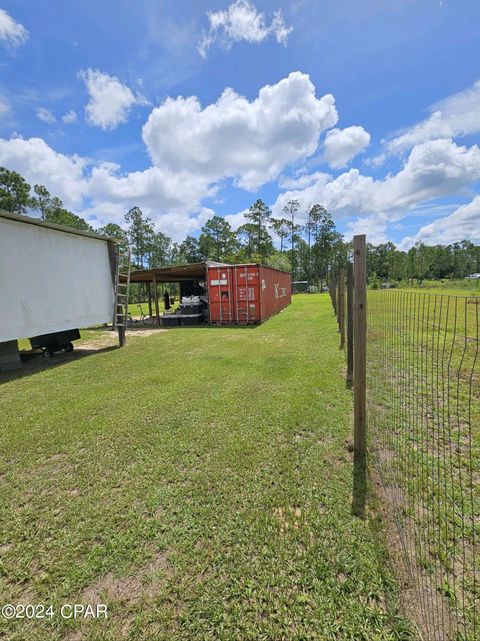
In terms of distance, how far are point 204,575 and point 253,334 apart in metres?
8.28

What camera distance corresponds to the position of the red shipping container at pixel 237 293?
1209 cm

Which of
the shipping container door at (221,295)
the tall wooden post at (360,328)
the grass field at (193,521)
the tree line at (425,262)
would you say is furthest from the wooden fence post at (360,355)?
the tree line at (425,262)

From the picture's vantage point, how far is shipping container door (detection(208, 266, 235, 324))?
12320 millimetres

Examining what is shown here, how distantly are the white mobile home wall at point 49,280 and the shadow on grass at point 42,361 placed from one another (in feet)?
2.92

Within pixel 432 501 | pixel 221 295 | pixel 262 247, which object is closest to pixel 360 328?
pixel 432 501

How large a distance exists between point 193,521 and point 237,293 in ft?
34.6

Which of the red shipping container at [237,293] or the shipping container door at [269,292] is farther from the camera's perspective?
the shipping container door at [269,292]

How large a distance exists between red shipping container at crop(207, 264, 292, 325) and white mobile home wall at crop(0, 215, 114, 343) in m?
4.96

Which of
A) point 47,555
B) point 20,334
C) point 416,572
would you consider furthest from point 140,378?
point 416,572

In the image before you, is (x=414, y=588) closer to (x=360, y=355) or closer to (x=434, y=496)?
(x=434, y=496)

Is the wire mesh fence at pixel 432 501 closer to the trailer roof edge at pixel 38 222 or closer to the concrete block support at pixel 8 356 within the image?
the trailer roof edge at pixel 38 222

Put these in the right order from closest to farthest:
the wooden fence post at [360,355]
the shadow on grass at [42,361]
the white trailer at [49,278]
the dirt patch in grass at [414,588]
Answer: the dirt patch in grass at [414,588]
the wooden fence post at [360,355]
the white trailer at [49,278]
the shadow on grass at [42,361]

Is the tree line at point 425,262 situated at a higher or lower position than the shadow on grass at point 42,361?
higher

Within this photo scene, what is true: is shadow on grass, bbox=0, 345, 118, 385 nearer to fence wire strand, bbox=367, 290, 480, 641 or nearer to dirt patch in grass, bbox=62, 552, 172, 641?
dirt patch in grass, bbox=62, 552, 172, 641
